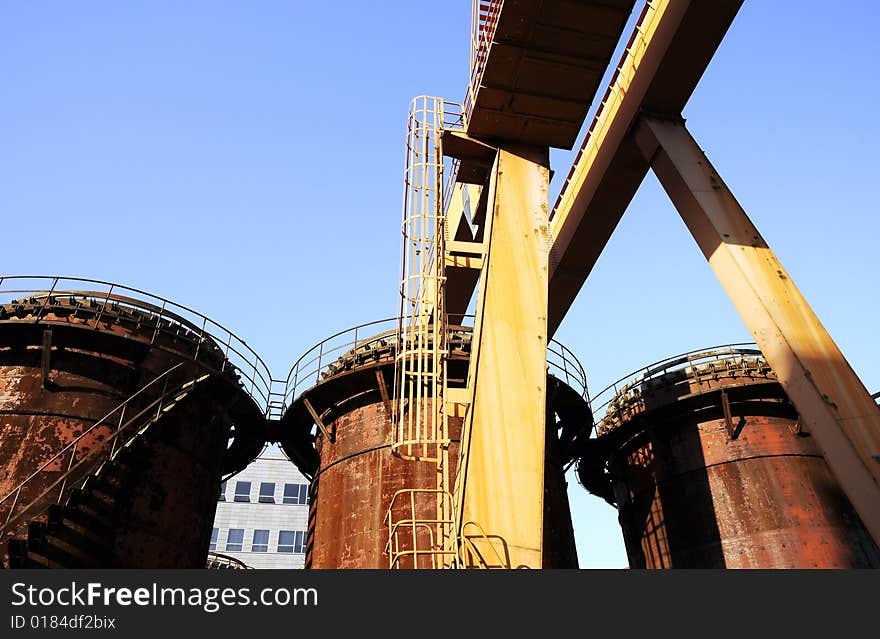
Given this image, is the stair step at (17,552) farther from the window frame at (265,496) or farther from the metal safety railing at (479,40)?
the window frame at (265,496)

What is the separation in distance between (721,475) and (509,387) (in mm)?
9989

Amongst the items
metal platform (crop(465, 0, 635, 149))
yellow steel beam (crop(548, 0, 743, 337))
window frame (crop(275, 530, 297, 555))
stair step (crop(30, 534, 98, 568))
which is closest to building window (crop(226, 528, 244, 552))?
window frame (crop(275, 530, 297, 555))

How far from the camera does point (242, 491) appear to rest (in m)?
47.7

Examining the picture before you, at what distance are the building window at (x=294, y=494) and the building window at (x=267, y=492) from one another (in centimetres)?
95

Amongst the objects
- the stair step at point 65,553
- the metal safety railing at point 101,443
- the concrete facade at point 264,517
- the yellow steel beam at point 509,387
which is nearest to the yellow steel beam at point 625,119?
the yellow steel beam at point 509,387

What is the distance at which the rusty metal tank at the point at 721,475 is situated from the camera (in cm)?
1385

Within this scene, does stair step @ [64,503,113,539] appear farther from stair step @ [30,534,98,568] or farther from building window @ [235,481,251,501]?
building window @ [235,481,251,501]

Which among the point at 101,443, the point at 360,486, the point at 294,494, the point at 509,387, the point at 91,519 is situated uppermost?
the point at 294,494

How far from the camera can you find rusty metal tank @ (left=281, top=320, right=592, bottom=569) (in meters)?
12.2

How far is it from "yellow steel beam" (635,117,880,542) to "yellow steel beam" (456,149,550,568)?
6.19 feet

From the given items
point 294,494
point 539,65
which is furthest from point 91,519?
point 294,494

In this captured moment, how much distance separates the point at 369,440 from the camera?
1348 cm

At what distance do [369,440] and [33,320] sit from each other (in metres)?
6.87

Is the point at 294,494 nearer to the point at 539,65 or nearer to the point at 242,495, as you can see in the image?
the point at 242,495
